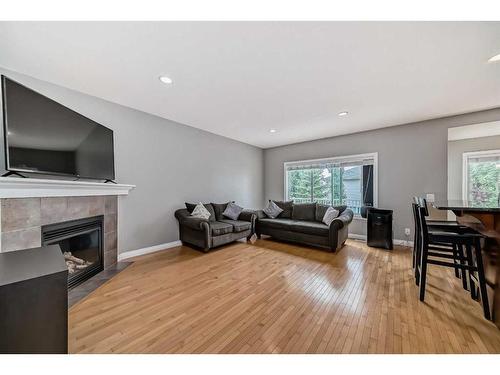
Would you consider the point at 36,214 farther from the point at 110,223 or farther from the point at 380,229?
the point at 380,229

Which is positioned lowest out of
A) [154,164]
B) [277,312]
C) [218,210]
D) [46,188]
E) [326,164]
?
[277,312]

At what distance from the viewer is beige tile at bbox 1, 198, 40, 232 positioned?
169 centimetres

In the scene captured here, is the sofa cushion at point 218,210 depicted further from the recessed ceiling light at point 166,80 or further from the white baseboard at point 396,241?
the white baseboard at point 396,241

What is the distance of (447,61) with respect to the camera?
2.02 metres

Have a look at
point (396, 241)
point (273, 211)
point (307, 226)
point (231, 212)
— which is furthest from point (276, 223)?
point (396, 241)

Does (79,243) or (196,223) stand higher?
(196,223)

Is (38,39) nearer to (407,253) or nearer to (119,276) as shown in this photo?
(119,276)

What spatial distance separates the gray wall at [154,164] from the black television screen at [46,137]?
0.51 meters

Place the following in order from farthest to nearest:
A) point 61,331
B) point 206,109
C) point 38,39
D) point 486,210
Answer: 1. point 206,109
2. point 38,39
3. point 486,210
4. point 61,331

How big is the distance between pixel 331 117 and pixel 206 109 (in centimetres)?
225

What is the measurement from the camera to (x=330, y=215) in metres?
3.95

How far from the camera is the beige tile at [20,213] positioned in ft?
5.55

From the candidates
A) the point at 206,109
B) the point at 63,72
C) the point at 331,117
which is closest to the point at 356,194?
the point at 331,117

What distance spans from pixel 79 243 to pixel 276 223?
10.8 feet
